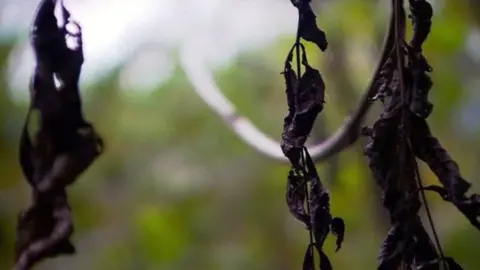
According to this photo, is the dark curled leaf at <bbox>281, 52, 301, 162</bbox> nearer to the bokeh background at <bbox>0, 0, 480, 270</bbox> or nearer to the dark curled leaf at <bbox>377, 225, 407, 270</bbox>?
the dark curled leaf at <bbox>377, 225, 407, 270</bbox>

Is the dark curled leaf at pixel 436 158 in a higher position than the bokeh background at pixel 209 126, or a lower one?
lower

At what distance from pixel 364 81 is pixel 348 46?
2.6 inches

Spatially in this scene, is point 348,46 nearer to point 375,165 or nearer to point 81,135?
point 81,135

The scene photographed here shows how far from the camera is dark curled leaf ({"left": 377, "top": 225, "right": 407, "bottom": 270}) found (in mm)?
326

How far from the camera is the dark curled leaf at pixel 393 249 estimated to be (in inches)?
12.8

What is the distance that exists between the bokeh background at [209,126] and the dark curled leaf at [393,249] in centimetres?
66

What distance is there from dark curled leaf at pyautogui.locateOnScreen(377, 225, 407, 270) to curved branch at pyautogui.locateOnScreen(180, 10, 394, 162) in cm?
11

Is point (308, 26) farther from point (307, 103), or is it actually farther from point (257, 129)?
point (257, 129)

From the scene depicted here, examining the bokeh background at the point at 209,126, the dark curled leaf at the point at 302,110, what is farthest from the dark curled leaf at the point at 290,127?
the bokeh background at the point at 209,126

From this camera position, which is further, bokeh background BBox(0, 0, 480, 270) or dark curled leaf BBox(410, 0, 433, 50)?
bokeh background BBox(0, 0, 480, 270)

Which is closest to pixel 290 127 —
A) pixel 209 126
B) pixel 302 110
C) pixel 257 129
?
pixel 302 110

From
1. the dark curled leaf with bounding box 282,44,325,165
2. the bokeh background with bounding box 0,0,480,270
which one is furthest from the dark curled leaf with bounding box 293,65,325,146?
the bokeh background with bounding box 0,0,480,270

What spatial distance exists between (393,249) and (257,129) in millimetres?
489

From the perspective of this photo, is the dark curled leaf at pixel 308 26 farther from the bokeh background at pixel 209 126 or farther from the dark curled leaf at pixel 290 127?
the bokeh background at pixel 209 126
